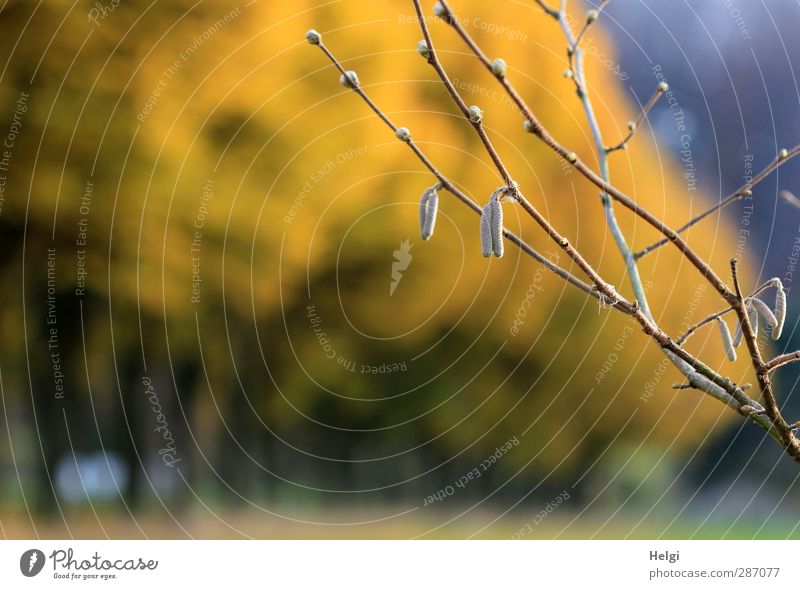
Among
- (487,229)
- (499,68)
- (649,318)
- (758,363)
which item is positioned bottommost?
(758,363)

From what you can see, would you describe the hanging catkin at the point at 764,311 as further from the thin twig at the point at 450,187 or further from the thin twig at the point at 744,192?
the thin twig at the point at 450,187

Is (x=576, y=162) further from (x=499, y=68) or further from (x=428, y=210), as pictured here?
(x=428, y=210)

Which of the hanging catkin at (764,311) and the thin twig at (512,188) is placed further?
the hanging catkin at (764,311)

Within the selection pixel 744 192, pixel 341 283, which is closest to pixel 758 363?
pixel 744 192

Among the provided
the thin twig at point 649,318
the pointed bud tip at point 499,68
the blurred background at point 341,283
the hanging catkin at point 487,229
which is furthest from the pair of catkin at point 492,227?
the blurred background at point 341,283

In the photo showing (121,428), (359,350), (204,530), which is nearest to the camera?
(204,530)

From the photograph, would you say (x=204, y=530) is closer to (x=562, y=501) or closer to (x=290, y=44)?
(x=562, y=501)

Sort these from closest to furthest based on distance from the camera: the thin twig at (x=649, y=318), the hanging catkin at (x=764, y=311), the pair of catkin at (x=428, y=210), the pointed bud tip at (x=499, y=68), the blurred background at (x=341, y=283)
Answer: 1. the pointed bud tip at (x=499, y=68)
2. the thin twig at (x=649, y=318)
3. the pair of catkin at (x=428, y=210)
4. the hanging catkin at (x=764, y=311)
5. the blurred background at (x=341, y=283)

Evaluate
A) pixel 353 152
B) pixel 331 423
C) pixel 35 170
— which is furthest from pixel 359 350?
pixel 35 170
